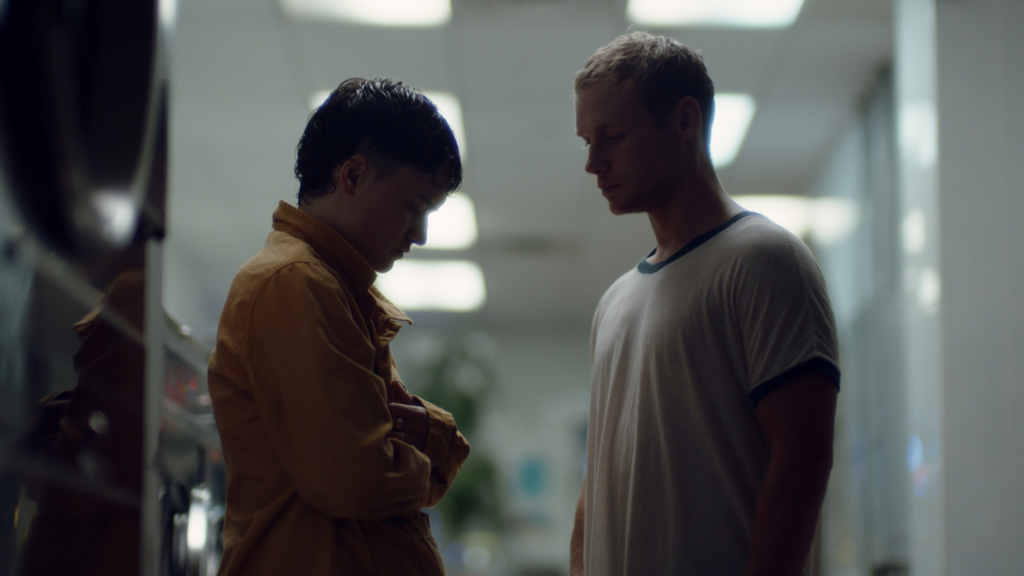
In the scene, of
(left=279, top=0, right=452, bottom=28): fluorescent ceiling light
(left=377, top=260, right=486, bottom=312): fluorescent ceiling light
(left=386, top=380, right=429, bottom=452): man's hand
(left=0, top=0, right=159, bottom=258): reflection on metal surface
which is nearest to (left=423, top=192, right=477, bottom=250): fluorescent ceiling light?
(left=377, top=260, right=486, bottom=312): fluorescent ceiling light

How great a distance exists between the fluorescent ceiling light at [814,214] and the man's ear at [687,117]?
336cm

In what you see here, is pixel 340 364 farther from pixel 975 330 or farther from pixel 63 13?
pixel 975 330

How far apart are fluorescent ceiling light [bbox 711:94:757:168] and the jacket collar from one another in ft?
10.2

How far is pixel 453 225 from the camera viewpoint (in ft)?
18.9

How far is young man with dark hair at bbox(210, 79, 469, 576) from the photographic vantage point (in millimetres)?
916

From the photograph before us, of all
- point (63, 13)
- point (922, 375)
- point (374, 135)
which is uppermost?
point (63, 13)

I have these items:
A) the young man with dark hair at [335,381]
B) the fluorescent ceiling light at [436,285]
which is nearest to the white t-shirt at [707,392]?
the young man with dark hair at [335,381]

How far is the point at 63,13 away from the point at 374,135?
1.29 feet

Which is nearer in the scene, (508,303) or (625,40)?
(625,40)

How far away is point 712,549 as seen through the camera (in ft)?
3.59

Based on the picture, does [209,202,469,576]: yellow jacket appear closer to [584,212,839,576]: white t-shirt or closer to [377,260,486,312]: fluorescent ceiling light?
[584,212,839,576]: white t-shirt

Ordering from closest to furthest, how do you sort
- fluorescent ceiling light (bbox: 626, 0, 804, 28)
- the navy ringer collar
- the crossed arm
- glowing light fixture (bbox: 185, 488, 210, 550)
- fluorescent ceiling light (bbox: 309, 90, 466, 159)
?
the crossed arm
the navy ringer collar
glowing light fixture (bbox: 185, 488, 210, 550)
fluorescent ceiling light (bbox: 626, 0, 804, 28)
fluorescent ceiling light (bbox: 309, 90, 466, 159)

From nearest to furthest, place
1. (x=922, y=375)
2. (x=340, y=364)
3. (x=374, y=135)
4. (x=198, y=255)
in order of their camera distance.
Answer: (x=340, y=364), (x=374, y=135), (x=922, y=375), (x=198, y=255)

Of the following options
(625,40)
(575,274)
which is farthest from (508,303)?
(625,40)
